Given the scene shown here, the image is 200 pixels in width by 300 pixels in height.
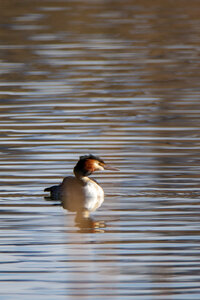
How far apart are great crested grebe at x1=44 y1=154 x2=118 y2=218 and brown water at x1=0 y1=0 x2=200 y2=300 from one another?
20cm

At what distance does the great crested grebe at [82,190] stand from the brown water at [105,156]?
0.20 meters

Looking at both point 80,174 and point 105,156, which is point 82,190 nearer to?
point 80,174

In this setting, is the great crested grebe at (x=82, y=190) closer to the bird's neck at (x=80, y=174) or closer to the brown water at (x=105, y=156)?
the bird's neck at (x=80, y=174)

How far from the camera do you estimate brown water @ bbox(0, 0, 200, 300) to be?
1047cm

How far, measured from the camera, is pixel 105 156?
16547 mm

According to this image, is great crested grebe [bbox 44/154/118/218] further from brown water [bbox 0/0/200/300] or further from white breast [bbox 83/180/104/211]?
brown water [bbox 0/0/200/300]

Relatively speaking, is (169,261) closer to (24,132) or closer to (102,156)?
(102,156)

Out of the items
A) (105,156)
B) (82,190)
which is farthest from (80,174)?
(105,156)

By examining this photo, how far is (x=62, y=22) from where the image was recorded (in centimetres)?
3609

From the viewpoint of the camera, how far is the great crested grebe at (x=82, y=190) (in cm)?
1414

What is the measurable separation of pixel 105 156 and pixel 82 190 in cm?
194

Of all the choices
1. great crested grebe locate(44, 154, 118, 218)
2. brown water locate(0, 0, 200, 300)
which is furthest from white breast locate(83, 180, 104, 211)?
brown water locate(0, 0, 200, 300)

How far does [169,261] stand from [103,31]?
2246 cm

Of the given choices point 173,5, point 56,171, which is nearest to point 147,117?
point 56,171
